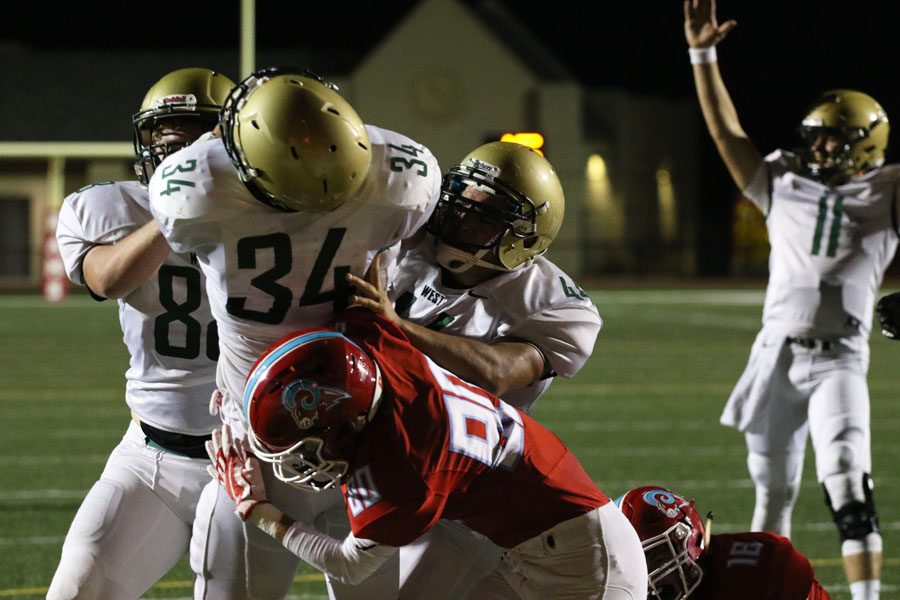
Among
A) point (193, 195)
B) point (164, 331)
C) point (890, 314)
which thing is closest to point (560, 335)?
point (193, 195)

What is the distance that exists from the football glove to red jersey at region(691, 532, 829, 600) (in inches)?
47.2

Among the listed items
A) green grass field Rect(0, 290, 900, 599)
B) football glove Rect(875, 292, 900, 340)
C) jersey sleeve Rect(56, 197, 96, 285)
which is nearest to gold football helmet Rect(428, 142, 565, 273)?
jersey sleeve Rect(56, 197, 96, 285)

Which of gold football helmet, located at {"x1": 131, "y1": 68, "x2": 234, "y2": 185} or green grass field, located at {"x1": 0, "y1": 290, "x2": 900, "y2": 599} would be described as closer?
gold football helmet, located at {"x1": 131, "y1": 68, "x2": 234, "y2": 185}

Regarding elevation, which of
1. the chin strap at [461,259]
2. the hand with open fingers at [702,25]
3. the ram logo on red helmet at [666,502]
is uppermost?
the hand with open fingers at [702,25]

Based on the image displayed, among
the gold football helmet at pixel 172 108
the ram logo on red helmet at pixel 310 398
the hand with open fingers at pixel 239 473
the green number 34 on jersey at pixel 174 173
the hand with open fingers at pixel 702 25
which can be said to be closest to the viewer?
the ram logo on red helmet at pixel 310 398

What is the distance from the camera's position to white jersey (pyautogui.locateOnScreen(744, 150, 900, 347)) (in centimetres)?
479

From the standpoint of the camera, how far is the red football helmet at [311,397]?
245 cm

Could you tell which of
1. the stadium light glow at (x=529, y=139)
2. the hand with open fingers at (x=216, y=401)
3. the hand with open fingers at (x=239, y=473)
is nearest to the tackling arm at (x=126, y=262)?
the hand with open fingers at (x=216, y=401)

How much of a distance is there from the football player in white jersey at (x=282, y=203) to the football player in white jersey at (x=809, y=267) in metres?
2.39

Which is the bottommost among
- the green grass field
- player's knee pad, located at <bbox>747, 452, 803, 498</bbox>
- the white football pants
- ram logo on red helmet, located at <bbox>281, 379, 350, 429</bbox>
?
the green grass field

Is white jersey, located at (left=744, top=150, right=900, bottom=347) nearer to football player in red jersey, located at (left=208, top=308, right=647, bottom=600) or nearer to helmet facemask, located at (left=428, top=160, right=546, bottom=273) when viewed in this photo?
helmet facemask, located at (left=428, top=160, right=546, bottom=273)

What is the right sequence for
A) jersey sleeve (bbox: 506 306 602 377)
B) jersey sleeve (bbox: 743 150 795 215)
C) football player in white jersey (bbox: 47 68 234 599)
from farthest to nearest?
jersey sleeve (bbox: 743 150 795 215) → football player in white jersey (bbox: 47 68 234 599) → jersey sleeve (bbox: 506 306 602 377)

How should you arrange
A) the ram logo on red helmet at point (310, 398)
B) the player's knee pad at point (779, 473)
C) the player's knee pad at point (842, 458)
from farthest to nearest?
1. the player's knee pad at point (779, 473)
2. the player's knee pad at point (842, 458)
3. the ram logo on red helmet at point (310, 398)

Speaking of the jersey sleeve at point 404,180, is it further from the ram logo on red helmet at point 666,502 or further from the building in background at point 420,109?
the building in background at point 420,109
